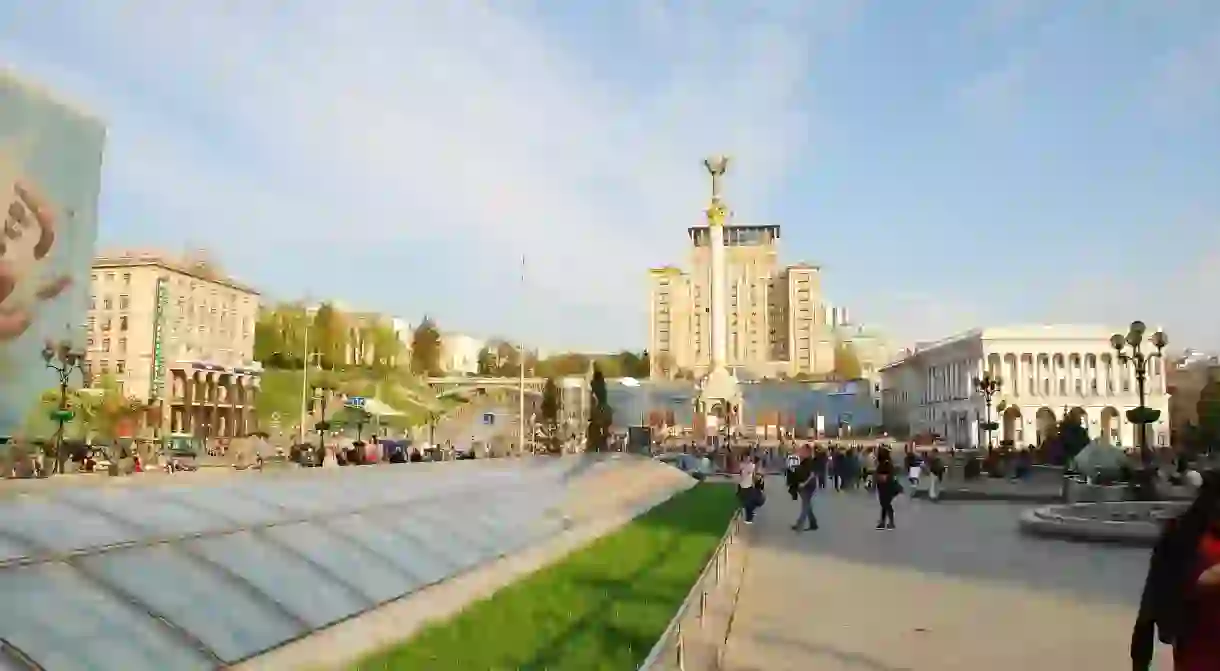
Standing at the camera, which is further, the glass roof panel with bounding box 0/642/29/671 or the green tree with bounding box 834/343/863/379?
the green tree with bounding box 834/343/863/379

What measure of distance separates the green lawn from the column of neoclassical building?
6336 centimetres

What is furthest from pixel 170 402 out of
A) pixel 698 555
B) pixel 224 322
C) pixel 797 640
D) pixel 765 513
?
pixel 797 640

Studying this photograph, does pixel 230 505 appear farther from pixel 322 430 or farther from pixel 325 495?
pixel 322 430

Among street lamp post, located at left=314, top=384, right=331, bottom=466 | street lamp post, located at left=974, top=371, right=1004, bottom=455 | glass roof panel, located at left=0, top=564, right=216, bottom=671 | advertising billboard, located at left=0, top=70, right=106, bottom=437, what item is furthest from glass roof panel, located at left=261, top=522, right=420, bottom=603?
street lamp post, located at left=974, top=371, right=1004, bottom=455

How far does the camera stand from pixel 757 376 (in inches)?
5300

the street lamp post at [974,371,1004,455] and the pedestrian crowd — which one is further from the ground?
the street lamp post at [974,371,1004,455]

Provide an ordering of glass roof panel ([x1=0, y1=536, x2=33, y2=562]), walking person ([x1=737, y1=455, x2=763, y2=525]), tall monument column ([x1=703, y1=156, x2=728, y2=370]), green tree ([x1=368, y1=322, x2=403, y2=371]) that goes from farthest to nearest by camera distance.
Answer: green tree ([x1=368, y1=322, x2=403, y2=371]), tall monument column ([x1=703, y1=156, x2=728, y2=370]), walking person ([x1=737, y1=455, x2=763, y2=525]), glass roof panel ([x1=0, y1=536, x2=33, y2=562])

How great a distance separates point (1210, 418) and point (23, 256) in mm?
59313

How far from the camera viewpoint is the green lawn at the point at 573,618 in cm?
691

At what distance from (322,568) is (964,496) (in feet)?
79.0

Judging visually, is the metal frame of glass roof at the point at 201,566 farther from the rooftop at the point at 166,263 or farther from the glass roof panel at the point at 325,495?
the rooftop at the point at 166,263

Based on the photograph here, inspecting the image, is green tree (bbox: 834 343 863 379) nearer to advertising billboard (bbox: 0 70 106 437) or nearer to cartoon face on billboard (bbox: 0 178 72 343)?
advertising billboard (bbox: 0 70 106 437)

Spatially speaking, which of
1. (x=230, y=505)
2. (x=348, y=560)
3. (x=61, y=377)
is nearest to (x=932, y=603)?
(x=348, y=560)

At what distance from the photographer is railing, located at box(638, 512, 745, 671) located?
7.07m
